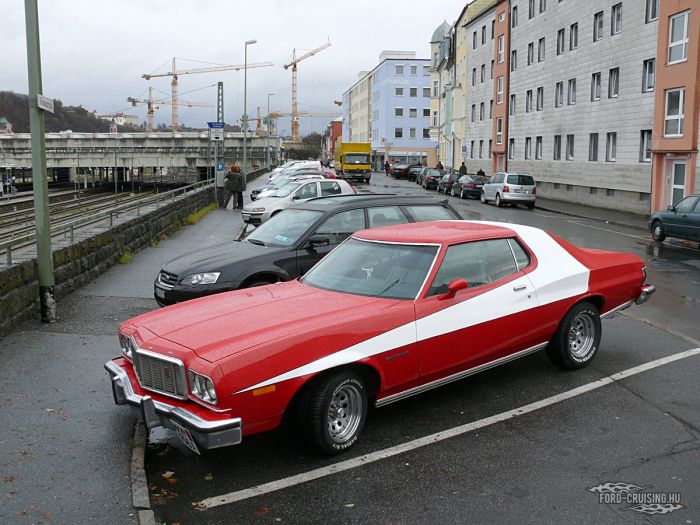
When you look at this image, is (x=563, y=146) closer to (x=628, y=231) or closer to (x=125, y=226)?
(x=628, y=231)

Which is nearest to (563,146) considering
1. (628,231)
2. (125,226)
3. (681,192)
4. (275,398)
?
(681,192)

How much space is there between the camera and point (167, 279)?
8.70 m

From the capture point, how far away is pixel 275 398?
4625mm

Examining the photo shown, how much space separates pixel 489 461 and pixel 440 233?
219 cm

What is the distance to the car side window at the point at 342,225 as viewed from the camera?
9.55 m

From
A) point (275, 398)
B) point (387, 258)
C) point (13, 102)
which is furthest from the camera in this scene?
point (13, 102)

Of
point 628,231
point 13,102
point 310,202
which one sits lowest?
point 628,231

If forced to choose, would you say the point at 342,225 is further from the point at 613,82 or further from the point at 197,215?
the point at 613,82

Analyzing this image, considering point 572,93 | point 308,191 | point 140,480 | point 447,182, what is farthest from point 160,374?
point 447,182

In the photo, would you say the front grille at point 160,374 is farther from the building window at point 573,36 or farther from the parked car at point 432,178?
the parked car at point 432,178

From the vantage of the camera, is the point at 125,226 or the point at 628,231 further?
the point at 628,231

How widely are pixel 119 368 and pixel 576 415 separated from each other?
11.8 ft

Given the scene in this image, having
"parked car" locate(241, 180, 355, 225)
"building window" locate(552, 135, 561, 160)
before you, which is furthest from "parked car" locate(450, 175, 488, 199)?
"parked car" locate(241, 180, 355, 225)

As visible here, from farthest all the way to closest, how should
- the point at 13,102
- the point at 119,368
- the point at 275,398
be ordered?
the point at 13,102
the point at 119,368
the point at 275,398
